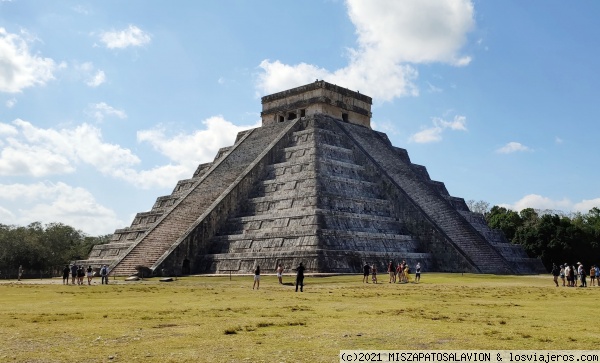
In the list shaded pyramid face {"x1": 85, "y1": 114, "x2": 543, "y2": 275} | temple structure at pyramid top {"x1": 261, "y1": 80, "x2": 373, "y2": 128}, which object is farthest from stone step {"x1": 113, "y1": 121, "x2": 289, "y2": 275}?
temple structure at pyramid top {"x1": 261, "y1": 80, "x2": 373, "y2": 128}

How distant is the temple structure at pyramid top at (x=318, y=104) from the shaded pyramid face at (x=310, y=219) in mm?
1616

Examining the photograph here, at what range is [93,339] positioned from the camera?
905 cm

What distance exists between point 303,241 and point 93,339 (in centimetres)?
2028

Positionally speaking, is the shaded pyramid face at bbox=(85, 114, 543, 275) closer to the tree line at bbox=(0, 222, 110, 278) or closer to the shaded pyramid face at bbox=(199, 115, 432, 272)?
the shaded pyramid face at bbox=(199, 115, 432, 272)

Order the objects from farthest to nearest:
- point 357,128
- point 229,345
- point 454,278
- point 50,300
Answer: point 357,128 < point 454,278 < point 50,300 < point 229,345

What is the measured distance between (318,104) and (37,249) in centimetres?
2656

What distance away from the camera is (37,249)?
50.2m

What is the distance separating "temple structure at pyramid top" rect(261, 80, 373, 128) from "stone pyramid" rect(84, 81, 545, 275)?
0.12 meters

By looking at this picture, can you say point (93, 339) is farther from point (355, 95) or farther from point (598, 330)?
point (355, 95)

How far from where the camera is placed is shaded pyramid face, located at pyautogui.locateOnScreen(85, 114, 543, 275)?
98.3 feet

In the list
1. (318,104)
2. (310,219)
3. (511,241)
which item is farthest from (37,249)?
(511,241)

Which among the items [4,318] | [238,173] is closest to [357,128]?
[238,173]

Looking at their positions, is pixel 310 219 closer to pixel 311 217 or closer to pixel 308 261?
pixel 311 217

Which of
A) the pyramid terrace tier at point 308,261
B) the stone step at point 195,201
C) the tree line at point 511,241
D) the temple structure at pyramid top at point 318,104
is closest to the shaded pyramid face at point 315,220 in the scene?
the pyramid terrace tier at point 308,261
